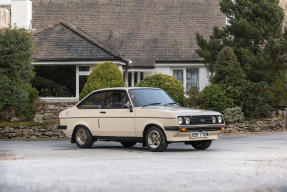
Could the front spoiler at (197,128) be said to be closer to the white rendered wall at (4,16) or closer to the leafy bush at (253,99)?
the leafy bush at (253,99)

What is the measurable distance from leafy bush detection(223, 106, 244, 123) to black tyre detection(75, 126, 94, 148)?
8.74 m

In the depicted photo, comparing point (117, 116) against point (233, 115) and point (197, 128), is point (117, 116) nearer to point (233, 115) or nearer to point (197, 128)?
point (197, 128)

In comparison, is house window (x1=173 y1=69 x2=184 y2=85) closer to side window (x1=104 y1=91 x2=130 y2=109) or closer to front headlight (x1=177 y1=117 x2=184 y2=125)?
side window (x1=104 y1=91 x2=130 y2=109)

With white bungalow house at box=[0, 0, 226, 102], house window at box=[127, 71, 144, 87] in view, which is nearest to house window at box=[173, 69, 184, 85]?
white bungalow house at box=[0, 0, 226, 102]

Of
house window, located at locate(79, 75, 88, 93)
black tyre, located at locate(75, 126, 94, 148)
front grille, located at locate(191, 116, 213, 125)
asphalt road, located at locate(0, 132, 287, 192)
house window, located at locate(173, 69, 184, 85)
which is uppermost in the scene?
house window, located at locate(173, 69, 184, 85)

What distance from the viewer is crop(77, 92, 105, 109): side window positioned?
17.8 meters

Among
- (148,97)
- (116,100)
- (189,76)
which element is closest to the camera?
(148,97)

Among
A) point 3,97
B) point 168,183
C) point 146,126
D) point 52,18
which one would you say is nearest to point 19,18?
point 52,18

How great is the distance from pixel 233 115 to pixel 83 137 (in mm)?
9127

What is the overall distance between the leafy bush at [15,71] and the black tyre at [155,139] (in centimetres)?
1039

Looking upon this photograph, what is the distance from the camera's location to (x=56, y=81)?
114ft

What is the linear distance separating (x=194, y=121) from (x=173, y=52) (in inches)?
828

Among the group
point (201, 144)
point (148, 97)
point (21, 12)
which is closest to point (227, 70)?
point (201, 144)

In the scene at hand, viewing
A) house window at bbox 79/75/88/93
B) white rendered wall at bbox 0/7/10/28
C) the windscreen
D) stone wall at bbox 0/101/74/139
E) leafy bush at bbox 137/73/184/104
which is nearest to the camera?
the windscreen
